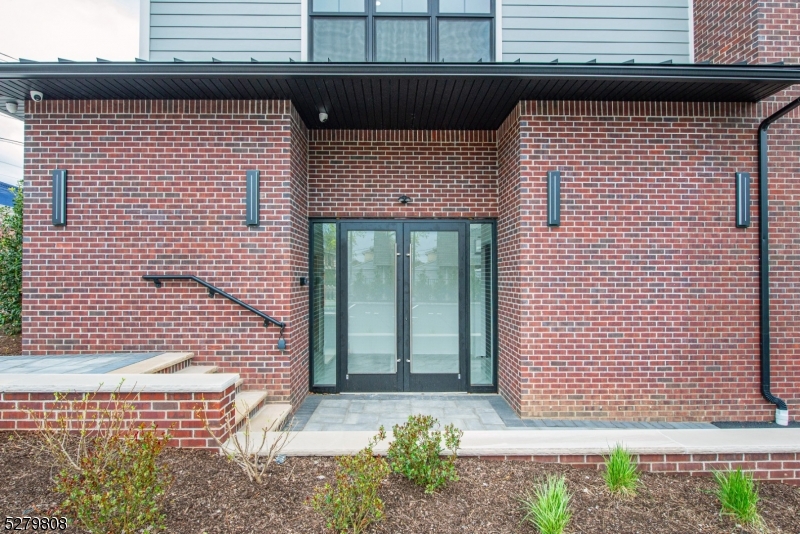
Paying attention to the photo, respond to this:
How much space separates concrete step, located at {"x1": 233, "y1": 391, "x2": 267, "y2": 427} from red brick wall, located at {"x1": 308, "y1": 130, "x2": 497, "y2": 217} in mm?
2377

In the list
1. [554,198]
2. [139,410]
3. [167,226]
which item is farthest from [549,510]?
[167,226]

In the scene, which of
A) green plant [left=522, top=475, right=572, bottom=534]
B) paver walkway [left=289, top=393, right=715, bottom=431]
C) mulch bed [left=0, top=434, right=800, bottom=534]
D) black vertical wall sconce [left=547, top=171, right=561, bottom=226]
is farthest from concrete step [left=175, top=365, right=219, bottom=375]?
black vertical wall sconce [left=547, top=171, right=561, bottom=226]

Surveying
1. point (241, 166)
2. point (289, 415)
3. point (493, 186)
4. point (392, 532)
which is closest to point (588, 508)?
point (392, 532)

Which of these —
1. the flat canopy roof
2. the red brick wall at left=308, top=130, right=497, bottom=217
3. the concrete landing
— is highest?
the flat canopy roof

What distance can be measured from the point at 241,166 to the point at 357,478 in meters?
3.57

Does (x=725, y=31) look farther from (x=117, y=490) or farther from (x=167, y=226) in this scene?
(x=117, y=490)

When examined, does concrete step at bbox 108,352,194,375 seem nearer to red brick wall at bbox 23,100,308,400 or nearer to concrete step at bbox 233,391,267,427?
red brick wall at bbox 23,100,308,400

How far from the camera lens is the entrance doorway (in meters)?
5.43

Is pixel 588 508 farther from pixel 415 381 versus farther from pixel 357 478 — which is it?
pixel 415 381

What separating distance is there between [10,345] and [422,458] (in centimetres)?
613

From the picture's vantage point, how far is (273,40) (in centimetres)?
493

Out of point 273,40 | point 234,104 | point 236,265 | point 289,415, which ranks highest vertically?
point 273,40

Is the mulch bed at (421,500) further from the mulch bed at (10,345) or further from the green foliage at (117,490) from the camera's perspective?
the mulch bed at (10,345)

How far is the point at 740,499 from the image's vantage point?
2480mm
